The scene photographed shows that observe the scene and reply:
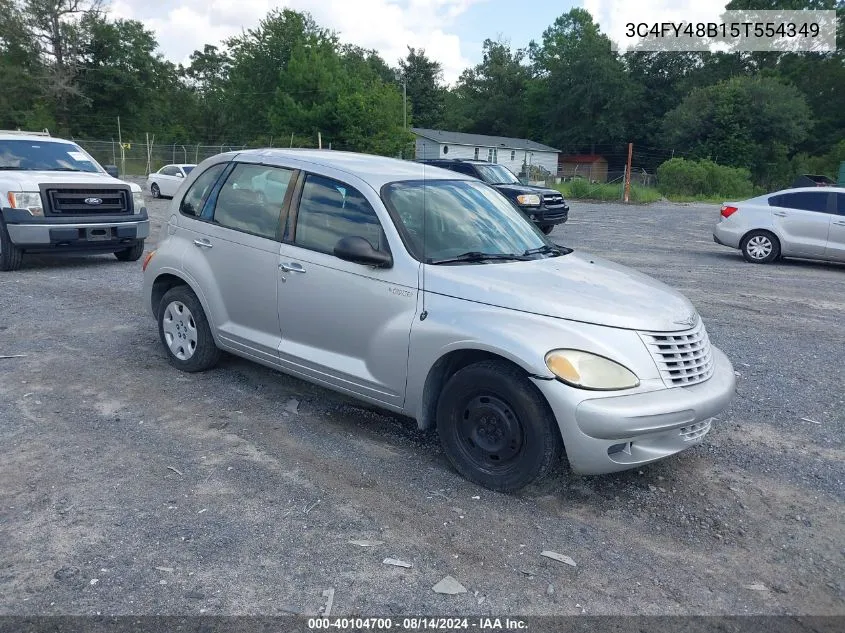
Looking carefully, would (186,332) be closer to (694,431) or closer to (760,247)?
(694,431)

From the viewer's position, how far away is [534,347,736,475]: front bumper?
3646mm

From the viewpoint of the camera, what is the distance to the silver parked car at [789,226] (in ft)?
42.1

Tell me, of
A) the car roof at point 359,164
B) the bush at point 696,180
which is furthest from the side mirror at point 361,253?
the bush at point 696,180

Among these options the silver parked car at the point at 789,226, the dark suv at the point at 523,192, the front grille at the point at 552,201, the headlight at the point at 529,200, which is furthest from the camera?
the front grille at the point at 552,201

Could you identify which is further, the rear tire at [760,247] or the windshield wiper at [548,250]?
the rear tire at [760,247]

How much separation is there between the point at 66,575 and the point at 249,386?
2651mm

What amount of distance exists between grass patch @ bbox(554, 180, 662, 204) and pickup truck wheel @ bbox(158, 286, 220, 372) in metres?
28.9

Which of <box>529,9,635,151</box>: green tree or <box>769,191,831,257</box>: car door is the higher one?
<box>529,9,635,151</box>: green tree

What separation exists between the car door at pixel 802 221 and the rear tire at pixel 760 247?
19 centimetres

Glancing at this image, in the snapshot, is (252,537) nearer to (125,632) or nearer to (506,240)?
(125,632)

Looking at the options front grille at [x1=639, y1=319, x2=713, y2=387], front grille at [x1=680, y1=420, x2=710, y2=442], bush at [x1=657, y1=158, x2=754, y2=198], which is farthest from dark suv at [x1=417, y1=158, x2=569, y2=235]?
bush at [x1=657, y1=158, x2=754, y2=198]

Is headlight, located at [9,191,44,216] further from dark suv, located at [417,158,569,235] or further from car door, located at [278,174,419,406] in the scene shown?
dark suv, located at [417,158,569,235]

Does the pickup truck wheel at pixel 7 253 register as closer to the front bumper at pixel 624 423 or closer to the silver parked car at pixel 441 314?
the silver parked car at pixel 441 314

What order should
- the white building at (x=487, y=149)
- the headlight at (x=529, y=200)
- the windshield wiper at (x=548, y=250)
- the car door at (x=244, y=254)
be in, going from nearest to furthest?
the windshield wiper at (x=548, y=250) → the car door at (x=244, y=254) → the headlight at (x=529, y=200) → the white building at (x=487, y=149)
